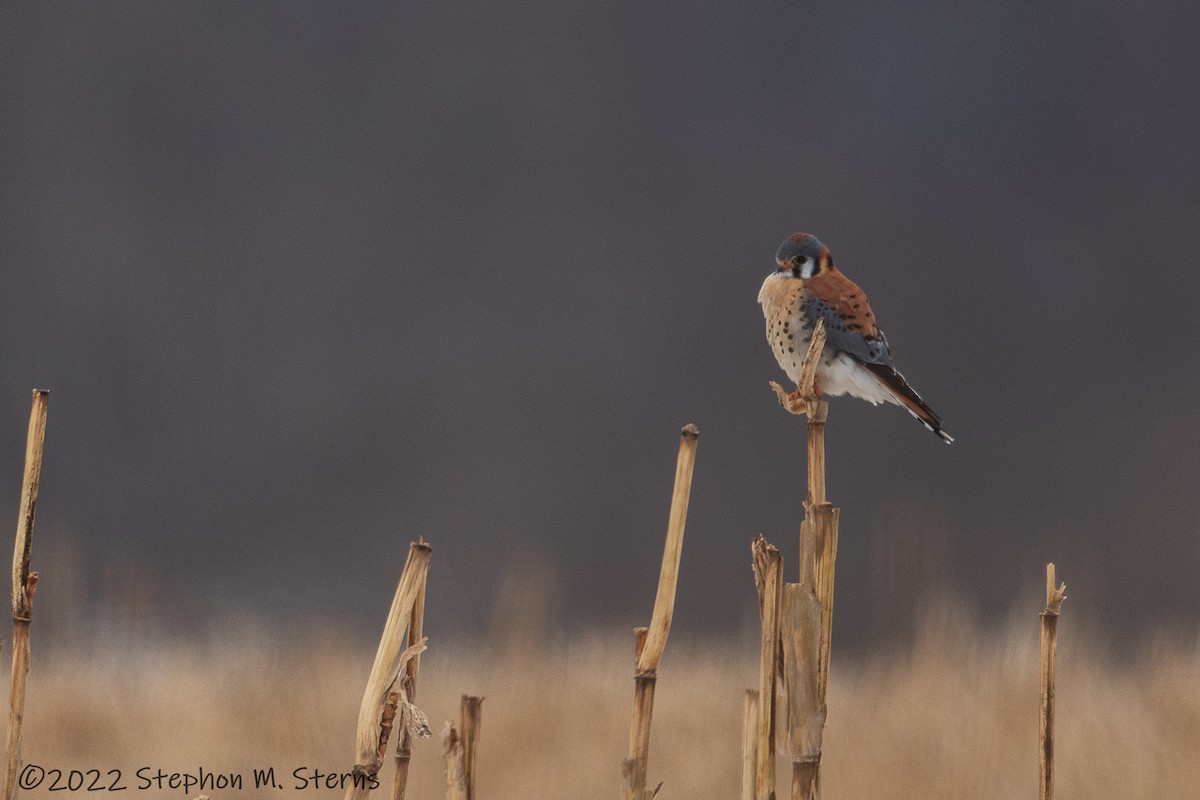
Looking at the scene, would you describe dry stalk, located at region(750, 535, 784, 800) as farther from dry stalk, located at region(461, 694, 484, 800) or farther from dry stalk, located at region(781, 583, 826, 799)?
dry stalk, located at region(461, 694, 484, 800)

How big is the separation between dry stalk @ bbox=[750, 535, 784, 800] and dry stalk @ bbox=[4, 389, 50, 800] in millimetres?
671

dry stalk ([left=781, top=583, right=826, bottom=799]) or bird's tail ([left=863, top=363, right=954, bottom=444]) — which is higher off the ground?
bird's tail ([left=863, top=363, right=954, bottom=444])

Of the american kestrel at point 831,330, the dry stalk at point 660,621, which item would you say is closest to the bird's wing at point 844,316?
the american kestrel at point 831,330

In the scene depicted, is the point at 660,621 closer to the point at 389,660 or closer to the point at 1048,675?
the point at 389,660

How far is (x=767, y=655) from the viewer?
117 centimetres

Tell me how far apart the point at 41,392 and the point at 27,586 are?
0.62 ft

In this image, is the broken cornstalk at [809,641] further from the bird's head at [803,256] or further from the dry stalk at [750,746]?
the bird's head at [803,256]

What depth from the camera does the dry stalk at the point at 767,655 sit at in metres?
1.16

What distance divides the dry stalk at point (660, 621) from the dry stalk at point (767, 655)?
0.37 feet

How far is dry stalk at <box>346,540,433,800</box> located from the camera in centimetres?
109

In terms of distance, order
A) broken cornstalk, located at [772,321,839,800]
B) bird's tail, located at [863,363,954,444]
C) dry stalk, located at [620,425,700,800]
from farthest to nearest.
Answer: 1. bird's tail, located at [863,363,954,444]
2. broken cornstalk, located at [772,321,839,800]
3. dry stalk, located at [620,425,700,800]

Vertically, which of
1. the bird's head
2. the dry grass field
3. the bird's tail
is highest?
the bird's head

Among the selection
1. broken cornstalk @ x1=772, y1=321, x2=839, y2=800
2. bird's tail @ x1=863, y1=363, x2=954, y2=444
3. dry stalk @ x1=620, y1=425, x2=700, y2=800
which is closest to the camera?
dry stalk @ x1=620, y1=425, x2=700, y2=800

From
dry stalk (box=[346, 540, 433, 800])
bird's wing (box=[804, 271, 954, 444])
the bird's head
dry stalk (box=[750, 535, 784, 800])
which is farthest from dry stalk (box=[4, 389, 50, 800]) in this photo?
bird's wing (box=[804, 271, 954, 444])
